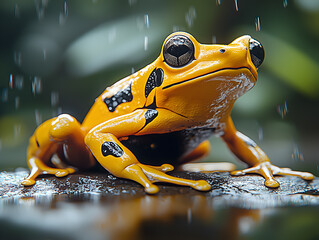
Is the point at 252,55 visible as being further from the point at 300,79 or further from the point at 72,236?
the point at 300,79

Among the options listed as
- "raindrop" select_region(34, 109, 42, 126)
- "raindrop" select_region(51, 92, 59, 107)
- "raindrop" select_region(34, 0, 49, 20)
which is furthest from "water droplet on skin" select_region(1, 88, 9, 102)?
"raindrop" select_region(34, 0, 49, 20)

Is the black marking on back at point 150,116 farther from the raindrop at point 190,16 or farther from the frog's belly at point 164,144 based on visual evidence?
the raindrop at point 190,16

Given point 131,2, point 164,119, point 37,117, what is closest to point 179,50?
point 164,119

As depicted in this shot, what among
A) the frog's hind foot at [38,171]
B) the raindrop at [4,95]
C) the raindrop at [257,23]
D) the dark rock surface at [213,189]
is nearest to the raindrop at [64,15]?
the raindrop at [4,95]

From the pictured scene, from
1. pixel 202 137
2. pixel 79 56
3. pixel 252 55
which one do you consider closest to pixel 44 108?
pixel 79 56

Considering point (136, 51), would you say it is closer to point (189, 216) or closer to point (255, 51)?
point (255, 51)
